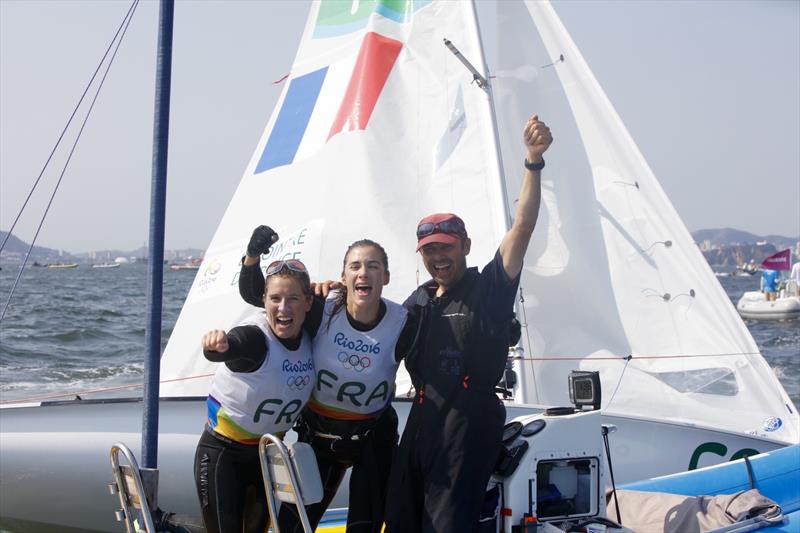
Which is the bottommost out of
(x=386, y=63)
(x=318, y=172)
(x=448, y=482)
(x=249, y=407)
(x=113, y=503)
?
(x=113, y=503)

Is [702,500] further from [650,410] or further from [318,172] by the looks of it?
[318,172]

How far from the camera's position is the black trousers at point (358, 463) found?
297 centimetres

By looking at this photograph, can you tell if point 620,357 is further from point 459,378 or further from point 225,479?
point 225,479

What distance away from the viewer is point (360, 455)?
3.02 metres

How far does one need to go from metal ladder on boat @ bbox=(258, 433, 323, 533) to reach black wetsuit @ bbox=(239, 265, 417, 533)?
0.56 feet

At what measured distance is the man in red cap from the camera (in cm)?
272

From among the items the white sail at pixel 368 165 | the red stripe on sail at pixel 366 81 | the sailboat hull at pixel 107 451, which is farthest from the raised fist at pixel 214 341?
the red stripe on sail at pixel 366 81

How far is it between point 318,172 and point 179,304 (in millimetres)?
20971

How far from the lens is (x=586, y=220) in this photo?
6527 millimetres

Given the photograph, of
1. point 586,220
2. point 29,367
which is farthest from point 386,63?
point 29,367

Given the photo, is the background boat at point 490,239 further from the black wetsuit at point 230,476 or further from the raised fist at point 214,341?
the raised fist at point 214,341

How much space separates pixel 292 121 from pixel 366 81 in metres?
0.81

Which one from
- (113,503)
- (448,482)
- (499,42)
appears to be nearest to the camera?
(448,482)

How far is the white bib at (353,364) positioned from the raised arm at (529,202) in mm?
463
